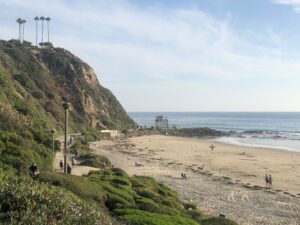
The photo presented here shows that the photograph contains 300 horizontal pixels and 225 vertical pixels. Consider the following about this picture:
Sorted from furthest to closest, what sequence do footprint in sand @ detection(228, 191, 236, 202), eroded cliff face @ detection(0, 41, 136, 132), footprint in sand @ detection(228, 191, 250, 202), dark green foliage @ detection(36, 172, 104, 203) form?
eroded cliff face @ detection(0, 41, 136, 132) < footprint in sand @ detection(228, 191, 250, 202) < footprint in sand @ detection(228, 191, 236, 202) < dark green foliage @ detection(36, 172, 104, 203)

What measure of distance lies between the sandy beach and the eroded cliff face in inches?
748

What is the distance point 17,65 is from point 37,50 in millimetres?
16140

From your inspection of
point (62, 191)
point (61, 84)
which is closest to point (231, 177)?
point (62, 191)

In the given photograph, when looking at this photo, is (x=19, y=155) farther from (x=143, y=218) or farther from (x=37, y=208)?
(x=37, y=208)

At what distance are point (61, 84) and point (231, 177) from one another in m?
56.3

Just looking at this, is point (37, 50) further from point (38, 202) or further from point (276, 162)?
point (38, 202)

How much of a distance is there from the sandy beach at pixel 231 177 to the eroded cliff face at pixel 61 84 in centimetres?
1899

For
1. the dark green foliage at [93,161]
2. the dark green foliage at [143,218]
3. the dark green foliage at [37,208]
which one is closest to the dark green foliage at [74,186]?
the dark green foliage at [143,218]

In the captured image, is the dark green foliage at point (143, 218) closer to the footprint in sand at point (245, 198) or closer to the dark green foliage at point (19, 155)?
the dark green foliage at point (19, 155)

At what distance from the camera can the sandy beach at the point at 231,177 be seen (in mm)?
Answer: 24656

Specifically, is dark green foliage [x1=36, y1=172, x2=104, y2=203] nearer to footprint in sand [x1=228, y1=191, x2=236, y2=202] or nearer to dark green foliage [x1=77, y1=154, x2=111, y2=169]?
footprint in sand [x1=228, y1=191, x2=236, y2=202]

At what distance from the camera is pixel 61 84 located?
8700 centimetres

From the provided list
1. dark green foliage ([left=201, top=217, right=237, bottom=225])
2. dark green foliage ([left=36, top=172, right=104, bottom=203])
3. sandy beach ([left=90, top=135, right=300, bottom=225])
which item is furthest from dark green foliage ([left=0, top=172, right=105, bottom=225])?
sandy beach ([left=90, top=135, right=300, bottom=225])

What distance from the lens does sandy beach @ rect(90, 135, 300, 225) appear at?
24656 millimetres
